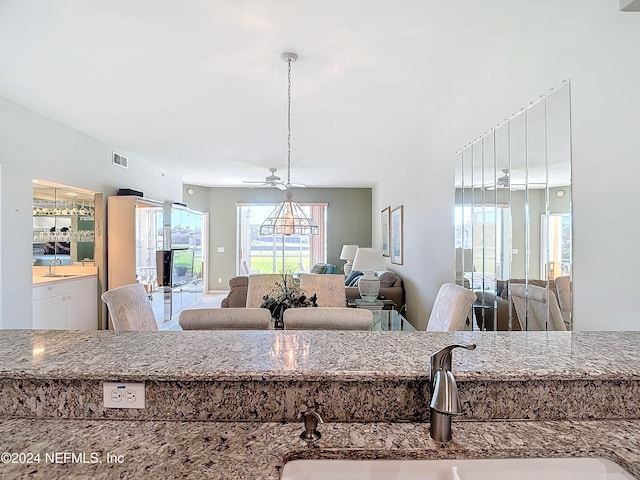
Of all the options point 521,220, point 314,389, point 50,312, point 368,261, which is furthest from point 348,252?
point 314,389

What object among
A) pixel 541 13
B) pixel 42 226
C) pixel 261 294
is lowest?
pixel 261 294

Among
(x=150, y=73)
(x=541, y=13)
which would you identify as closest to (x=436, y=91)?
(x=541, y=13)

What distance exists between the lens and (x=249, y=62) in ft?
8.78

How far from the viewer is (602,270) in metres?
1.69

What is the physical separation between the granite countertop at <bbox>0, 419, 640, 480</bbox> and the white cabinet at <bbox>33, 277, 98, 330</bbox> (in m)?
3.57

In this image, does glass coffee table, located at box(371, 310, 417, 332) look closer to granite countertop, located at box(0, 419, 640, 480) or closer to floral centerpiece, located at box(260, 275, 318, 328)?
floral centerpiece, located at box(260, 275, 318, 328)

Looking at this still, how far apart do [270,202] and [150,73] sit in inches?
250

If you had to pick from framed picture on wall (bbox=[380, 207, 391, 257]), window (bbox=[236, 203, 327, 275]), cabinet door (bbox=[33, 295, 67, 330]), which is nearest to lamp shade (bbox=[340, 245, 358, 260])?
framed picture on wall (bbox=[380, 207, 391, 257])

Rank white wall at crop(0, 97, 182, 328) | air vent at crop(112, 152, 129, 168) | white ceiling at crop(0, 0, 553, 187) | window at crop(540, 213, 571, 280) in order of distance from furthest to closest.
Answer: air vent at crop(112, 152, 129, 168)
white wall at crop(0, 97, 182, 328)
white ceiling at crop(0, 0, 553, 187)
window at crop(540, 213, 571, 280)

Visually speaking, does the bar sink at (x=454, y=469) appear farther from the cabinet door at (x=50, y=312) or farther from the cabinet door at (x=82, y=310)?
the cabinet door at (x=82, y=310)

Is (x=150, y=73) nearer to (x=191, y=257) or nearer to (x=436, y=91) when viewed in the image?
(x=436, y=91)

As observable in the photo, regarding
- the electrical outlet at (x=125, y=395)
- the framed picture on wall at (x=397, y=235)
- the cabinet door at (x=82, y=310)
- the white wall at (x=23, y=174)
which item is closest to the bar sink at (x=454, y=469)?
the electrical outlet at (x=125, y=395)

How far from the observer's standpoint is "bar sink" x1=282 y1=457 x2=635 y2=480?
855 mm

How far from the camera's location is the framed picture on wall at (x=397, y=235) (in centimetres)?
559
